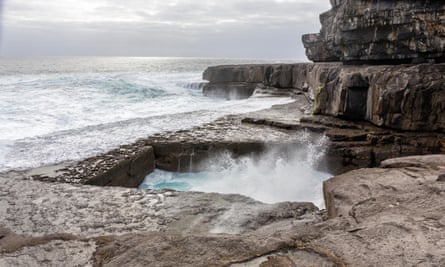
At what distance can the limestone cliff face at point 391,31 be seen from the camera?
32.8 feet

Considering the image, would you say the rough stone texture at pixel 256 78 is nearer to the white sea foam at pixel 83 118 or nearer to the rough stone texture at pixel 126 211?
the white sea foam at pixel 83 118

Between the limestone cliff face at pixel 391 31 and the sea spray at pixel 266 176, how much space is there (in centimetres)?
398

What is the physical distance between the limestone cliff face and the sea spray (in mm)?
3983

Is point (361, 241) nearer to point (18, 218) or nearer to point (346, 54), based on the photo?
point (18, 218)

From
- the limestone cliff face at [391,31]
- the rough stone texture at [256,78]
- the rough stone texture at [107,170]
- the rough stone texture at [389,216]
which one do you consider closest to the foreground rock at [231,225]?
the rough stone texture at [389,216]

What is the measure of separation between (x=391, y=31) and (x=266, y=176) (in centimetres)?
634

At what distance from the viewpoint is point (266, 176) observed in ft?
27.5

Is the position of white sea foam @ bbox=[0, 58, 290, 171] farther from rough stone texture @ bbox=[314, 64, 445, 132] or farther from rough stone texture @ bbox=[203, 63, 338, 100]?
rough stone texture @ bbox=[314, 64, 445, 132]

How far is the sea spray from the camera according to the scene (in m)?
7.55

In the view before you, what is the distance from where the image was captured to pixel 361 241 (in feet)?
8.07

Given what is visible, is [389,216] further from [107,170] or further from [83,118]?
[83,118]

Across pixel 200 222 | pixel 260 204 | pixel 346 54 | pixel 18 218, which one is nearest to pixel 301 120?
pixel 346 54

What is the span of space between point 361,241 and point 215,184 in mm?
5514

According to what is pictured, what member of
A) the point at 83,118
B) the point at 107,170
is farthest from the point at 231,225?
the point at 83,118
